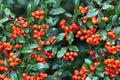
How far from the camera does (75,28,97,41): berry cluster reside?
2906mm

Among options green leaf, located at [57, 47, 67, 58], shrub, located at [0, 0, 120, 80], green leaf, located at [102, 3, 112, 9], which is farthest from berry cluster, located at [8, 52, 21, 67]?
green leaf, located at [102, 3, 112, 9]

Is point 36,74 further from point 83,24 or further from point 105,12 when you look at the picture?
point 105,12

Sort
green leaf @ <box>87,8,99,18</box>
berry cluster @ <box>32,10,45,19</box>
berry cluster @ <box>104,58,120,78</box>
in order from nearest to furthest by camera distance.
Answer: berry cluster @ <box>104,58,120,78</box>, green leaf @ <box>87,8,99,18</box>, berry cluster @ <box>32,10,45,19</box>

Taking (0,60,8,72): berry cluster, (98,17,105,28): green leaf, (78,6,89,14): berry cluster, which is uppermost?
(78,6,89,14): berry cluster

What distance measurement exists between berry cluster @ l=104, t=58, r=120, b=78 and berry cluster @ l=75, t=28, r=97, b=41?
0.88ft

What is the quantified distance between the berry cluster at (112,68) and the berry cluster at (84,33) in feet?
0.88

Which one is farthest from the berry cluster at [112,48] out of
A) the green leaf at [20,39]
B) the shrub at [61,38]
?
the green leaf at [20,39]

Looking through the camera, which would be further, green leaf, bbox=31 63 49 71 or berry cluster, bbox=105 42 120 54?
green leaf, bbox=31 63 49 71

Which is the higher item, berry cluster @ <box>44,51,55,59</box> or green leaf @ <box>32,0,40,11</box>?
green leaf @ <box>32,0,40,11</box>

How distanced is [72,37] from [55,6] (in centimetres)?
34

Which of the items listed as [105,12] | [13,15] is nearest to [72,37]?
[105,12]

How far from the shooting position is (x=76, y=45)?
3.15m

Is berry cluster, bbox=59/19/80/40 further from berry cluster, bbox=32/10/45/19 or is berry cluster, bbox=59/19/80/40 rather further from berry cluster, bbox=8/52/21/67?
berry cluster, bbox=8/52/21/67

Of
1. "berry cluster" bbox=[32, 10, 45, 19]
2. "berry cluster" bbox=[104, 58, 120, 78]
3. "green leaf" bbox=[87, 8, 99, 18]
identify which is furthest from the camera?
"berry cluster" bbox=[32, 10, 45, 19]
